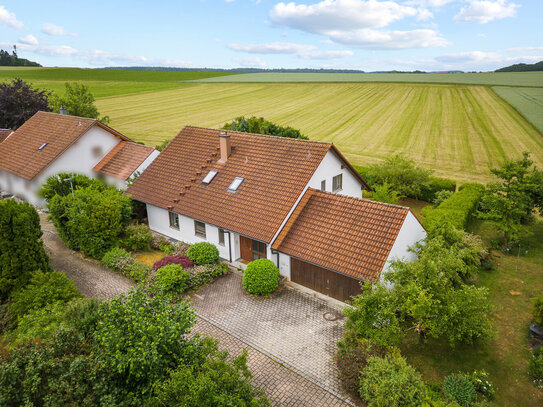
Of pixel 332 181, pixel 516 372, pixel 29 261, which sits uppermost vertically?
pixel 332 181

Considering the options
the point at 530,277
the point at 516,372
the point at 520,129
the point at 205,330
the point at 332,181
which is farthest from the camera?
the point at 520,129

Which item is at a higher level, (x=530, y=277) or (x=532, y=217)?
(x=532, y=217)

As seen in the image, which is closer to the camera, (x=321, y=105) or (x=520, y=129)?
(x=520, y=129)

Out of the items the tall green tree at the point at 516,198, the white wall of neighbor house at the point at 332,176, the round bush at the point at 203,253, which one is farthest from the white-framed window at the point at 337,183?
the tall green tree at the point at 516,198

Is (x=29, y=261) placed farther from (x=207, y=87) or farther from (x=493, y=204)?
(x=207, y=87)

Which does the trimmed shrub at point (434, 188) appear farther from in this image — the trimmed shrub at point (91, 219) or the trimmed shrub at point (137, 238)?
the trimmed shrub at point (91, 219)

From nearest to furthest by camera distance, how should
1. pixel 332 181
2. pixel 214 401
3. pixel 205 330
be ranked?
pixel 214 401 < pixel 205 330 < pixel 332 181

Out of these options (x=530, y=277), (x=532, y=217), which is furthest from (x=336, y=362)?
(x=532, y=217)
